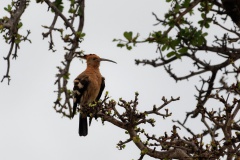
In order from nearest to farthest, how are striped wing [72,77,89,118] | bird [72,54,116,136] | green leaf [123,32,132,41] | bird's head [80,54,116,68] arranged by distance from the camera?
green leaf [123,32,132,41], striped wing [72,77,89,118], bird [72,54,116,136], bird's head [80,54,116,68]

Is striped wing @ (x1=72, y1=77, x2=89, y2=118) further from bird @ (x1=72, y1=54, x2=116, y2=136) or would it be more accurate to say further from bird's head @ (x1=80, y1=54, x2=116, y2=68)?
bird's head @ (x1=80, y1=54, x2=116, y2=68)

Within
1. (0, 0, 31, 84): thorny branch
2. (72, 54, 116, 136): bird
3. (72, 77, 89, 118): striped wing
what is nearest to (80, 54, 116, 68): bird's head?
(72, 54, 116, 136): bird

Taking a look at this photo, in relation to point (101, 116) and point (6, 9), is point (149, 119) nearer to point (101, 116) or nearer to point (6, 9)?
point (101, 116)

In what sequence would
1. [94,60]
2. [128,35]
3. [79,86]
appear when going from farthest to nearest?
[94,60], [79,86], [128,35]

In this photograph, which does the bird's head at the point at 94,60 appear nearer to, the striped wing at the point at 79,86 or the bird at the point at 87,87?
the bird at the point at 87,87

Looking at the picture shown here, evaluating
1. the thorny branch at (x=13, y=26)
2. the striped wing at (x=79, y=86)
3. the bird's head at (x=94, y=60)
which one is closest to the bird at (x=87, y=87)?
the striped wing at (x=79, y=86)

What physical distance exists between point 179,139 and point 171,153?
0.97ft

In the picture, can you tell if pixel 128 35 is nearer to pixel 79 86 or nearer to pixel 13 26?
pixel 13 26

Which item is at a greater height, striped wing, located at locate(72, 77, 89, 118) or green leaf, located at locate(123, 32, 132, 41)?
striped wing, located at locate(72, 77, 89, 118)

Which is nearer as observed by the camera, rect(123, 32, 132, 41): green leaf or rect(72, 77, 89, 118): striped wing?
rect(123, 32, 132, 41): green leaf

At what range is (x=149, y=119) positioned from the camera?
724cm

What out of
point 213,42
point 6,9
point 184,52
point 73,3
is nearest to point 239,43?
point 213,42

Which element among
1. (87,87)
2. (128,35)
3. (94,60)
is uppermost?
(94,60)

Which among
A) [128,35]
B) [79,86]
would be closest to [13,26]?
[128,35]
